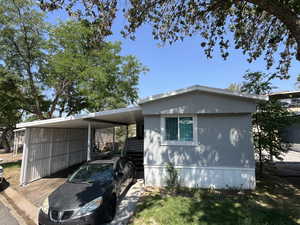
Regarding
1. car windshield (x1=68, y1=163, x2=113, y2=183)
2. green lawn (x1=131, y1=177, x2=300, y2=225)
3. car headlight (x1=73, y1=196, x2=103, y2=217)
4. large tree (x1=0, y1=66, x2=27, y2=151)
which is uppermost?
large tree (x1=0, y1=66, x2=27, y2=151)

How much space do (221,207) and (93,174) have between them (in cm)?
384

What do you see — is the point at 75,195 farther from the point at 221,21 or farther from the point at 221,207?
the point at 221,21

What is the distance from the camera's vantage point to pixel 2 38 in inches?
442

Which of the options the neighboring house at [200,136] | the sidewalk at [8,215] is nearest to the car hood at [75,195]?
the sidewalk at [8,215]

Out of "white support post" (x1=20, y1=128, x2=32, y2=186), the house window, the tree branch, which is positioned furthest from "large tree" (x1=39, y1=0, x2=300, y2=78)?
"white support post" (x1=20, y1=128, x2=32, y2=186)

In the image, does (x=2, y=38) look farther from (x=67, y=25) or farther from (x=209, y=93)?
(x=209, y=93)

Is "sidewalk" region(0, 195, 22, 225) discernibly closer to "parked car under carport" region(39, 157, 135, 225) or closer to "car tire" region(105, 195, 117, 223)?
"parked car under carport" region(39, 157, 135, 225)

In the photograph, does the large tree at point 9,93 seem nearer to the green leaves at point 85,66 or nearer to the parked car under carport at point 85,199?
the green leaves at point 85,66

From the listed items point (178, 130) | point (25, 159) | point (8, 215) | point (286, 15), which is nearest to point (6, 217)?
point (8, 215)

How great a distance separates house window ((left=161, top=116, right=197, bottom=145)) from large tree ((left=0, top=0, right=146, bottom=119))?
26.4 ft

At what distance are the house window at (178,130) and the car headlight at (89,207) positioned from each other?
11.1 ft

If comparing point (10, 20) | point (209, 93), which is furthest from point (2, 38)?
point (209, 93)

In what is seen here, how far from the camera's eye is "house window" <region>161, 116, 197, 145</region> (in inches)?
255

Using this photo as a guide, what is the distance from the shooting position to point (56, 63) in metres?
12.2
